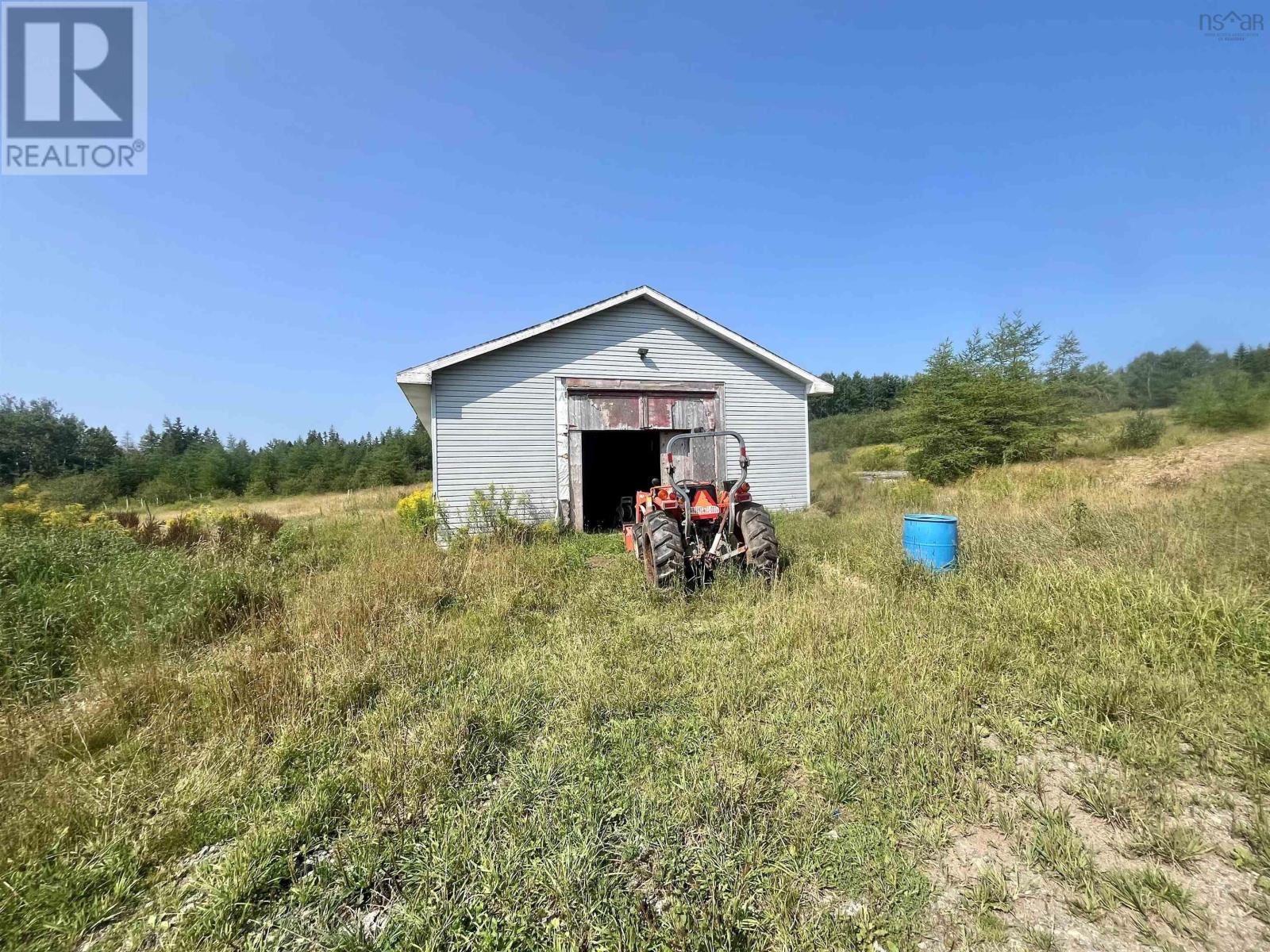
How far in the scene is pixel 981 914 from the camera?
5.32 feet

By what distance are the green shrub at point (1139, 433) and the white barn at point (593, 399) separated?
41.7 ft

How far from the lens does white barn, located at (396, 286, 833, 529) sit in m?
8.67

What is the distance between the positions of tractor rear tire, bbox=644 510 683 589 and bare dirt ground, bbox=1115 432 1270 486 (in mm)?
10981

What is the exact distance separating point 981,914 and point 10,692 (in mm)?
5894

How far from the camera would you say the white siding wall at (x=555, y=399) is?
8.66 m

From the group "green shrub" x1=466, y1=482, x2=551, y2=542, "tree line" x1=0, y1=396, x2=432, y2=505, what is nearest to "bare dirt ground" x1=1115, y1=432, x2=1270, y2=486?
"green shrub" x1=466, y1=482, x2=551, y2=542

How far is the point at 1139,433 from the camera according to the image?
1533 centimetres

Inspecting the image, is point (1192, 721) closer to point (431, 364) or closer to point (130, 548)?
point (431, 364)

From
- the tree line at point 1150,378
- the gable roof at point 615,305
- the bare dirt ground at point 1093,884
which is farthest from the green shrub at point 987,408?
the bare dirt ground at point 1093,884

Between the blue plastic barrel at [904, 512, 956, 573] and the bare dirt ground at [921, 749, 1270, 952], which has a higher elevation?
the blue plastic barrel at [904, 512, 956, 573]

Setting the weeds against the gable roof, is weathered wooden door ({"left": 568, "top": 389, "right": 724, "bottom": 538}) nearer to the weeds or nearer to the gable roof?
the gable roof

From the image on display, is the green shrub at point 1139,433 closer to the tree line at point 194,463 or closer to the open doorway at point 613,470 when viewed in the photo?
the open doorway at point 613,470

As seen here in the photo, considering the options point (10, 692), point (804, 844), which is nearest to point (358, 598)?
point (10, 692)

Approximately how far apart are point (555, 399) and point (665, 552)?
17.9ft
